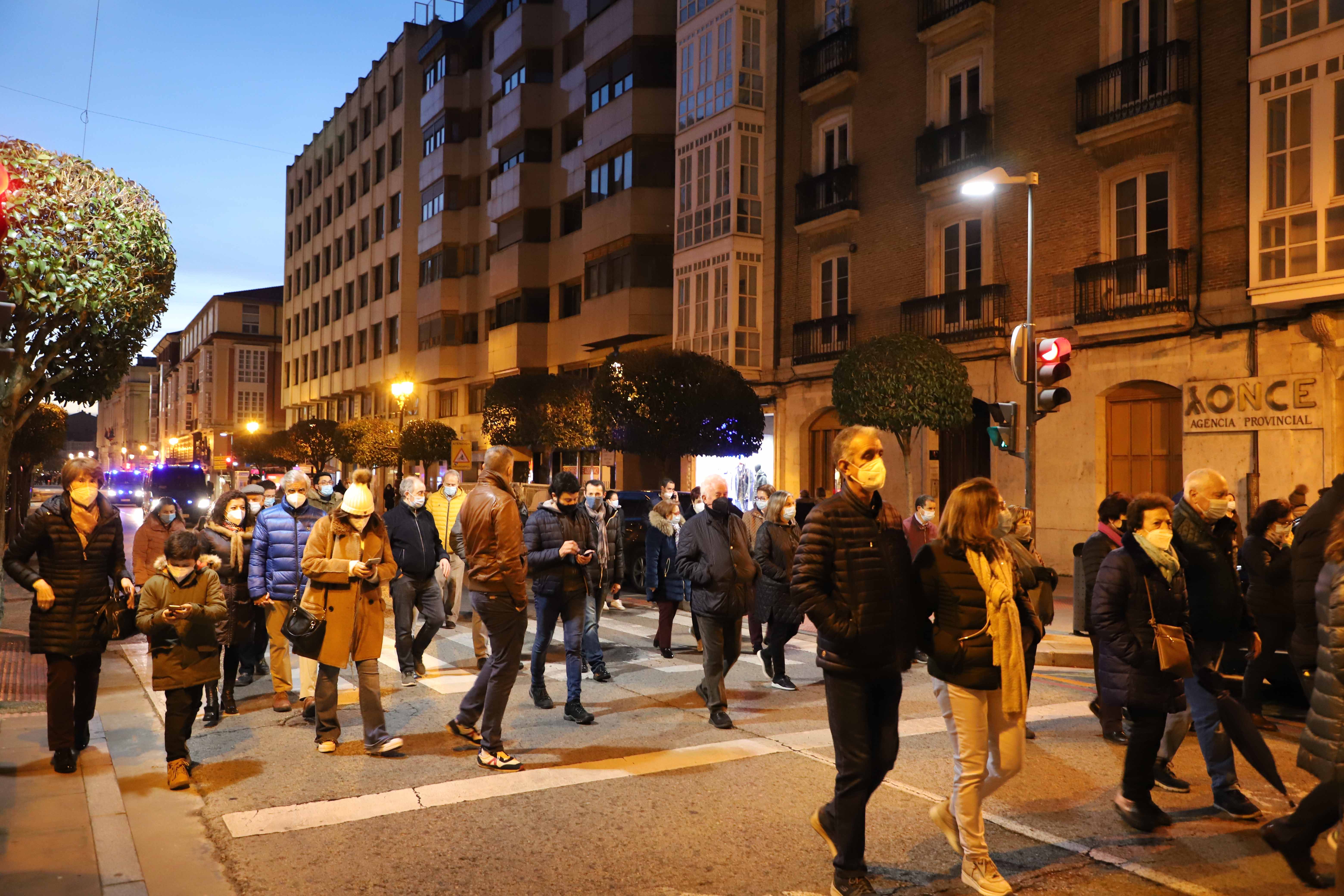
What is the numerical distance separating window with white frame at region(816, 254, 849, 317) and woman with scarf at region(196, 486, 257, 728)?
58.3ft

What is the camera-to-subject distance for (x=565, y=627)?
7867mm

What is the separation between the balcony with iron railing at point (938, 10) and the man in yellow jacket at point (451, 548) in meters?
14.8

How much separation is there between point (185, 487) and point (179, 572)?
92.9ft

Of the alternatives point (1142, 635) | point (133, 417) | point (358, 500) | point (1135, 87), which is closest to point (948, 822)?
point (1142, 635)

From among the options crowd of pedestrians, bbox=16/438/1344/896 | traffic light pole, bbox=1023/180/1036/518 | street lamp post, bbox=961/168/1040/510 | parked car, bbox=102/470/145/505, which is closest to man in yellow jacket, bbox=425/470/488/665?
crowd of pedestrians, bbox=16/438/1344/896

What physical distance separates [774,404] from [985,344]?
22.9 ft

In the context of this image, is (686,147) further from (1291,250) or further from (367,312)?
(367,312)

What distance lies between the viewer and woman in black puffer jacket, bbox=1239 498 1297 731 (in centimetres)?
740

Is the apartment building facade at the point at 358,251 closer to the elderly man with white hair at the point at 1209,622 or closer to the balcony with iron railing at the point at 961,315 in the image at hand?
the balcony with iron railing at the point at 961,315

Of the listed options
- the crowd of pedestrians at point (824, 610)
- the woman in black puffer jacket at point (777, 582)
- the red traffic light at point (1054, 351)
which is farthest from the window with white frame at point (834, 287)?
the woman in black puffer jacket at point (777, 582)

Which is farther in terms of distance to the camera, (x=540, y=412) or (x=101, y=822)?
(x=540, y=412)

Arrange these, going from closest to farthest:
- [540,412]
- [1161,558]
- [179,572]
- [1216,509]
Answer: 1. [1161,558]
2. [1216,509]
3. [179,572]
4. [540,412]

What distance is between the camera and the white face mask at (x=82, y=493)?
254 inches

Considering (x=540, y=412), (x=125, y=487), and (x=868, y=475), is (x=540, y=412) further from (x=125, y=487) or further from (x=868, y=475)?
(x=125, y=487)
